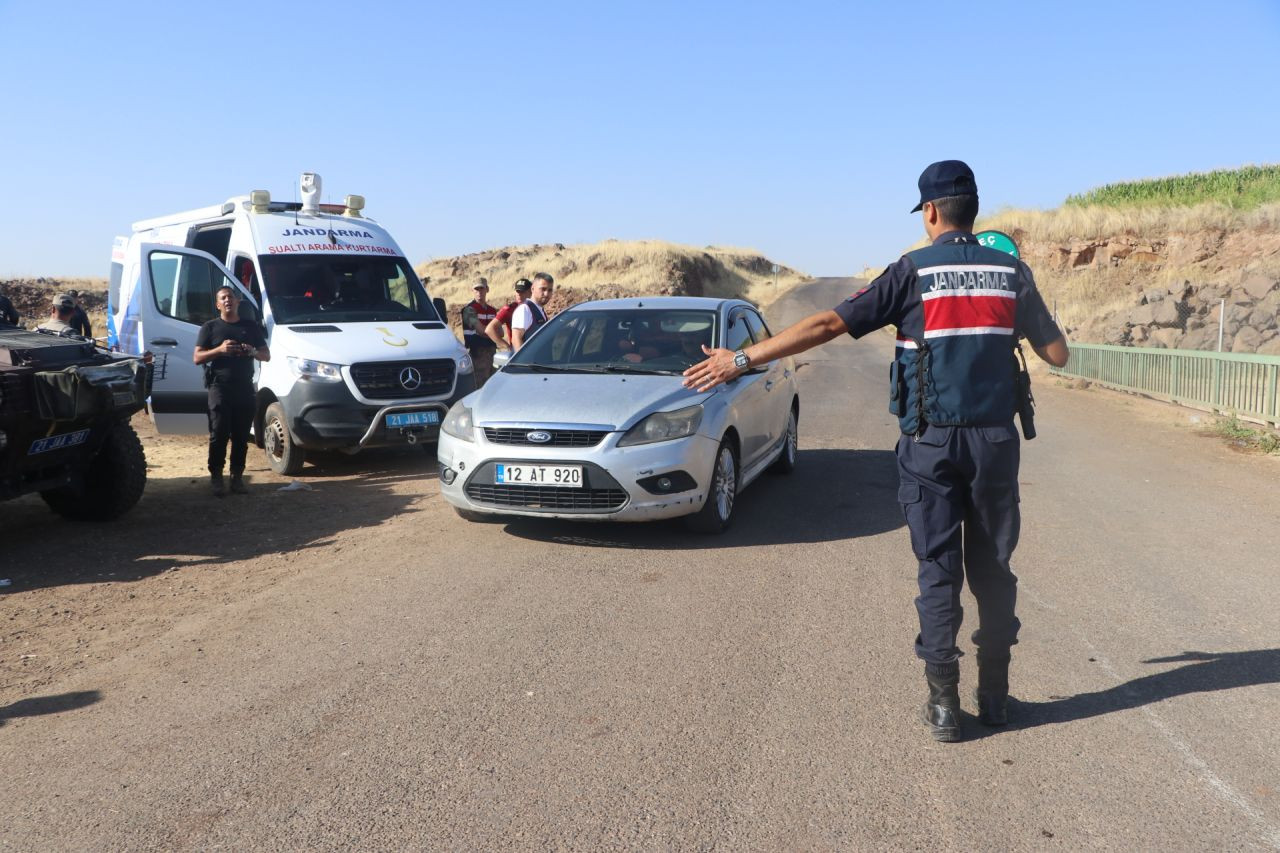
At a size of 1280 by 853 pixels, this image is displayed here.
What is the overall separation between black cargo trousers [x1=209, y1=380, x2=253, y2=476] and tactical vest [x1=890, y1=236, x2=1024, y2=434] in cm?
680

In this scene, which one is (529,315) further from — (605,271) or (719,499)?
(605,271)

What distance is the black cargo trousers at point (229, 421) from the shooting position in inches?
350

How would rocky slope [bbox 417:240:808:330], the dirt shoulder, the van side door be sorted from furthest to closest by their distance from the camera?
rocky slope [bbox 417:240:808:330]
the van side door
the dirt shoulder

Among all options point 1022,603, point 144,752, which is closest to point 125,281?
point 144,752

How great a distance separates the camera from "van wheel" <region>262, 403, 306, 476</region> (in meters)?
9.94

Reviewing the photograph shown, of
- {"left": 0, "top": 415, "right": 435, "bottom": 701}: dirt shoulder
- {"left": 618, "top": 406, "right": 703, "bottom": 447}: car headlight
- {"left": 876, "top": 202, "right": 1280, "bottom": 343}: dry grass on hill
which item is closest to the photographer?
{"left": 0, "top": 415, "right": 435, "bottom": 701}: dirt shoulder

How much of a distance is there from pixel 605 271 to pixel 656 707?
58.7 meters

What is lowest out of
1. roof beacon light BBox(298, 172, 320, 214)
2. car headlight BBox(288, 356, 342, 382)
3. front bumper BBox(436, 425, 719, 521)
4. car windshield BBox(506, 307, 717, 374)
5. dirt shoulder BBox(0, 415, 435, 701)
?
dirt shoulder BBox(0, 415, 435, 701)

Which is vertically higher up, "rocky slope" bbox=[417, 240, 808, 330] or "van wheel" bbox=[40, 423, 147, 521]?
"rocky slope" bbox=[417, 240, 808, 330]

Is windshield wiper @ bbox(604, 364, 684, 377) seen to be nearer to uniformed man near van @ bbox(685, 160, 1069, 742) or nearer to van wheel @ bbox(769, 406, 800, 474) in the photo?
van wheel @ bbox(769, 406, 800, 474)

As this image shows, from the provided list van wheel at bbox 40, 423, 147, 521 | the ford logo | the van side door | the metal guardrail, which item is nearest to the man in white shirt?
the ford logo

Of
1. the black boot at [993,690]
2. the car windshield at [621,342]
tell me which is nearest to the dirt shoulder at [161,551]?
the car windshield at [621,342]

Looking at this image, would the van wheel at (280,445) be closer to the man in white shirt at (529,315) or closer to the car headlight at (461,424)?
the man in white shirt at (529,315)

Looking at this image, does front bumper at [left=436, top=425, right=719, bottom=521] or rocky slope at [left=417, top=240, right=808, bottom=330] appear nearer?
front bumper at [left=436, top=425, right=719, bottom=521]
